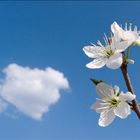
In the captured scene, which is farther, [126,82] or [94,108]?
[94,108]

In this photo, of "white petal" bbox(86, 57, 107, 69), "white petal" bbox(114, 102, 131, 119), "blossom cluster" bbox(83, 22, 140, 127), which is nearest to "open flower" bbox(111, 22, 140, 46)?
"blossom cluster" bbox(83, 22, 140, 127)

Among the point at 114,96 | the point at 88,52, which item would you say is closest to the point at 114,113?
the point at 114,96

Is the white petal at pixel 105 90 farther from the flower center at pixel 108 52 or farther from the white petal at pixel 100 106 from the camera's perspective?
the flower center at pixel 108 52

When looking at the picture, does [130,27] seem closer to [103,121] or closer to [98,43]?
[98,43]

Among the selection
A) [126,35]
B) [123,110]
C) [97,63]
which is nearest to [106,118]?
[123,110]

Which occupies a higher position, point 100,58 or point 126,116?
point 100,58

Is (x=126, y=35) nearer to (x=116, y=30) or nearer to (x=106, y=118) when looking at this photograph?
(x=116, y=30)

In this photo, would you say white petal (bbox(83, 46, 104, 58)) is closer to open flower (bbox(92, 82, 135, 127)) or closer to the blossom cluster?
the blossom cluster
